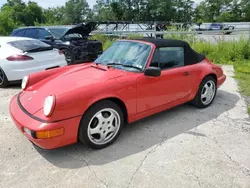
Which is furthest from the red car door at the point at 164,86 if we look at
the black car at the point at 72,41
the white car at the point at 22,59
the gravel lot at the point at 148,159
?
the black car at the point at 72,41

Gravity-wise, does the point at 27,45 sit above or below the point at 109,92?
above

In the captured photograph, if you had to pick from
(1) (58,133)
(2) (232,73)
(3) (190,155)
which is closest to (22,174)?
(1) (58,133)

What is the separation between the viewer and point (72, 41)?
8758mm

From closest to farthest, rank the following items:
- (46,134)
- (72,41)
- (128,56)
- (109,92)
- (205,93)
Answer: (46,134)
(109,92)
(128,56)
(205,93)
(72,41)

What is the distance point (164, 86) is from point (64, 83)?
1528mm

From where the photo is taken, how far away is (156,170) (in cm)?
269

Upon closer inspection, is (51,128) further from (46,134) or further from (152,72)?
(152,72)

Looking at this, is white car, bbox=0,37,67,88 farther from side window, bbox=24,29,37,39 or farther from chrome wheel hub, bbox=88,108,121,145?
chrome wheel hub, bbox=88,108,121,145

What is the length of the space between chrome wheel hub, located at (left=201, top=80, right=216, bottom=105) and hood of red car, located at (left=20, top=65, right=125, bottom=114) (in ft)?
6.33

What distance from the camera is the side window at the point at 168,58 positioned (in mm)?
3660

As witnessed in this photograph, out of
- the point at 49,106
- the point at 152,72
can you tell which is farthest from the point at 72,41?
the point at 49,106

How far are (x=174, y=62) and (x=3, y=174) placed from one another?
2954 millimetres

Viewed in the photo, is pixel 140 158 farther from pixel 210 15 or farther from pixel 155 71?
pixel 210 15

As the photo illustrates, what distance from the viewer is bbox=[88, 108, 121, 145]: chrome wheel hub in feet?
9.89
